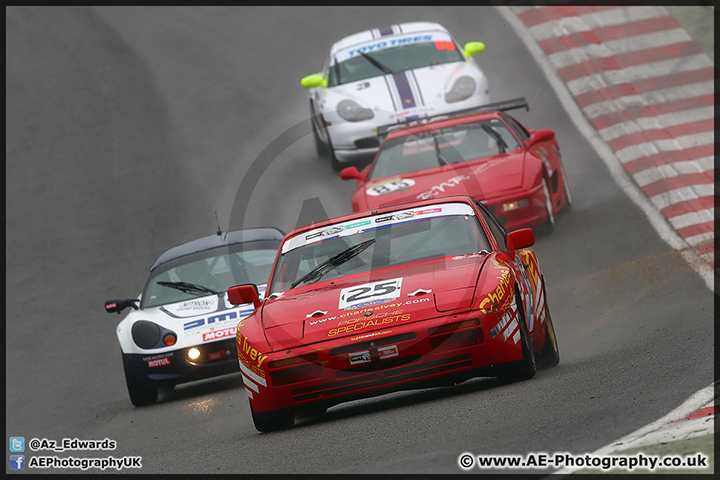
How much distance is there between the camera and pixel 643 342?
7273 millimetres

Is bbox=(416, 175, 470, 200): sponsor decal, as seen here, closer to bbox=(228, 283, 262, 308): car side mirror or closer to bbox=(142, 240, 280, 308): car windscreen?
bbox=(142, 240, 280, 308): car windscreen

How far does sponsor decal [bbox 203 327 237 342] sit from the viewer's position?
893cm

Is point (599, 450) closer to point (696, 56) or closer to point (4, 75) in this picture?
point (696, 56)

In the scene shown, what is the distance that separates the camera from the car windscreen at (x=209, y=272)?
9758mm

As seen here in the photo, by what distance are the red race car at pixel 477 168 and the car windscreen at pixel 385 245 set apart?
381 centimetres

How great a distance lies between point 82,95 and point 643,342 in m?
14.7

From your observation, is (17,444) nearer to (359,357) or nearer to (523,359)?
(359,357)

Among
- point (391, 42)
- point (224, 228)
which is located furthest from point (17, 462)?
point (391, 42)

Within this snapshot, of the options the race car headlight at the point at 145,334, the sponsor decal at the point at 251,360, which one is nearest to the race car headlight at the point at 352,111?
the race car headlight at the point at 145,334

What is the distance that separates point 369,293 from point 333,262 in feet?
2.52

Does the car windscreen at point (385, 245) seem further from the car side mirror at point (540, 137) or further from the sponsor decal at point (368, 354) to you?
the car side mirror at point (540, 137)

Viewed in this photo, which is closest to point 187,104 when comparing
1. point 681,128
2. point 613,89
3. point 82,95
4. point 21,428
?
point 82,95

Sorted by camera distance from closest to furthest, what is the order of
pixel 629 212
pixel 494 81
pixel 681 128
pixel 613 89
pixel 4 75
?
pixel 629 212
pixel 681 128
pixel 613 89
pixel 494 81
pixel 4 75

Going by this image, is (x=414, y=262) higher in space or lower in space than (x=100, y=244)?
higher
